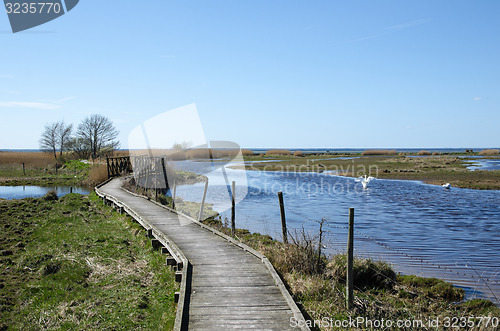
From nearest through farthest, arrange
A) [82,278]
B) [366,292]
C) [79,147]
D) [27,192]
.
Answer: [366,292], [82,278], [27,192], [79,147]

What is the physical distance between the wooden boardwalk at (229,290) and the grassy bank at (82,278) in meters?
0.68

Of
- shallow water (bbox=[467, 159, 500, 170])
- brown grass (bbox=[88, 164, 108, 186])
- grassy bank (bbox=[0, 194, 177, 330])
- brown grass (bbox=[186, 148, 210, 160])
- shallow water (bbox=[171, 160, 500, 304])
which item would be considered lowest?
shallow water (bbox=[171, 160, 500, 304])

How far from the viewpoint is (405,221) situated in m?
16.9

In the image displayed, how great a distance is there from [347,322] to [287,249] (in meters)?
2.48

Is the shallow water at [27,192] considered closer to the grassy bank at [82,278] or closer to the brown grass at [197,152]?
the grassy bank at [82,278]

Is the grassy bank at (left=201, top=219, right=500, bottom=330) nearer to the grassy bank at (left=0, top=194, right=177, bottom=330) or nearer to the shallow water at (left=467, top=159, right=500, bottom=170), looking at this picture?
the grassy bank at (left=0, top=194, right=177, bottom=330)

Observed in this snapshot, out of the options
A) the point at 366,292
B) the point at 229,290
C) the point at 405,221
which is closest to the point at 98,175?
the point at 405,221

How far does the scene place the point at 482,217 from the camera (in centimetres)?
1745

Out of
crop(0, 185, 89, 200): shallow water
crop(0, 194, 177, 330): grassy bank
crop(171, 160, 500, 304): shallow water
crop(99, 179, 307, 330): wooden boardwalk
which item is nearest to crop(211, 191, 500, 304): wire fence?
crop(171, 160, 500, 304): shallow water

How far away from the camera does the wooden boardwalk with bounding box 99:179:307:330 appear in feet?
18.8

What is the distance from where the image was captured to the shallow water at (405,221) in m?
10.2

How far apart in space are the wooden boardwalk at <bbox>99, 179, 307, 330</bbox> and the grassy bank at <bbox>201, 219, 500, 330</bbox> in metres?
0.50

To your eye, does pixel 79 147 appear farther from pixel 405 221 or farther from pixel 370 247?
pixel 370 247

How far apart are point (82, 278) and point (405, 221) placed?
13.7 m
